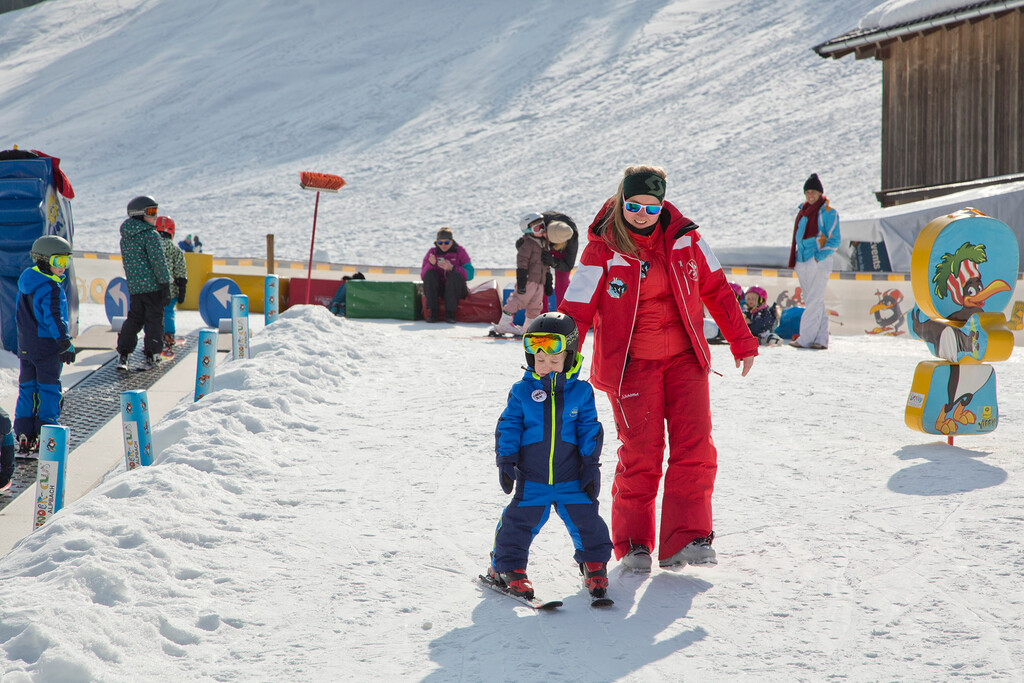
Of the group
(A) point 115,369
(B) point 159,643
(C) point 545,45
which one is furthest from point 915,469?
(C) point 545,45

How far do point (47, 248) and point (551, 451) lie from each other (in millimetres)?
4482

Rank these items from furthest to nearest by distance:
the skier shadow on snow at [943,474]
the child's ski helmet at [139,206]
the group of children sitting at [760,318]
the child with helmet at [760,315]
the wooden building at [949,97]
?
the wooden building at [949,97], the child with helmet at [760,315], the group of children sitting at [760,318], the child's ski helmet at [139,206], the skier shadow on snow at [943,474]

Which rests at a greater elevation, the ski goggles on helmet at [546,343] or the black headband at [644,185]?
the black headband at [644,185]

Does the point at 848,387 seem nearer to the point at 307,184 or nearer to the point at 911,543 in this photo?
the point at 911,543

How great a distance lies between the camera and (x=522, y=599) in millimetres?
3527

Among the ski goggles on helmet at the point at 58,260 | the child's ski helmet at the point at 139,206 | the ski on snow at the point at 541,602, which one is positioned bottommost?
Result: the ski on snow at the point at 541,602

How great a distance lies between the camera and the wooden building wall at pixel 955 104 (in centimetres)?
1625

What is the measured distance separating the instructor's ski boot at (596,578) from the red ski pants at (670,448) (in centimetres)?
37

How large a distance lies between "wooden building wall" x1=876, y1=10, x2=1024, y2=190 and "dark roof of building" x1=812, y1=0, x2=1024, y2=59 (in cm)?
53

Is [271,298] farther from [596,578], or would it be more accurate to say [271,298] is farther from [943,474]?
[596,578]

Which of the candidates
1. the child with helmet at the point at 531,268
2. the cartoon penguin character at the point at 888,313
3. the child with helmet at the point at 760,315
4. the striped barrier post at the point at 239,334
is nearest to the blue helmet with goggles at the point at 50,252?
the striped barrier post at the point at 239,334

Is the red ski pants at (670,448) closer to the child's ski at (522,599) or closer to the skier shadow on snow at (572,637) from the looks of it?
the skier shadow on snow at (572,637)

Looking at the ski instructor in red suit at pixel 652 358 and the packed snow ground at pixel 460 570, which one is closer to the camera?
the packed snow ground at pixel 460 570

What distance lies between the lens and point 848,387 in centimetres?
779
